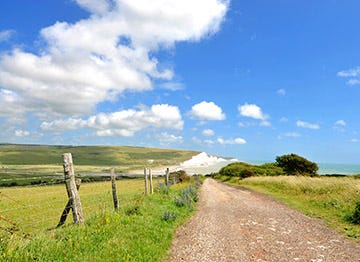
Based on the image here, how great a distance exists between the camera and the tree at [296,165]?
72.2m

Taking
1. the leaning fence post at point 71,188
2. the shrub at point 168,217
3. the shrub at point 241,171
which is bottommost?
the shrub at point 241,171

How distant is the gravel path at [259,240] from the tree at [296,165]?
194 ft

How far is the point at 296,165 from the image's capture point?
7481 cm

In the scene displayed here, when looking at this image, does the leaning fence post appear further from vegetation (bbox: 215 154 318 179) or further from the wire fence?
vegetation (bbox: 215 154 318 179)

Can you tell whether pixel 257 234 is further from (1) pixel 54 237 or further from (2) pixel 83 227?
(1) pixel 54 237

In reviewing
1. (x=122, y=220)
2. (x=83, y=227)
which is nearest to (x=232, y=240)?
(x=122, y=220)

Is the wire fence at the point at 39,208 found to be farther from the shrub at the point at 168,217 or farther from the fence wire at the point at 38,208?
the shrub at the point at 168,217

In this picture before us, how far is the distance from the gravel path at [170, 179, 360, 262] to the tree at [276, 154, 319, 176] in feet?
194

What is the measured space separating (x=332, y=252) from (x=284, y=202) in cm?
1426

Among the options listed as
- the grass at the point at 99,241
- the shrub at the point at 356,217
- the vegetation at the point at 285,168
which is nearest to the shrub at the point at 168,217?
the grass at the point at 99,241

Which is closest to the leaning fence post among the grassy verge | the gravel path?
the gravel path

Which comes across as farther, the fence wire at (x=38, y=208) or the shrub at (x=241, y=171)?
the shrub at (x=241, y=171)

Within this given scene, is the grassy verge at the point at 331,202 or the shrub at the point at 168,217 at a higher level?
the shrub at the point at 168,217

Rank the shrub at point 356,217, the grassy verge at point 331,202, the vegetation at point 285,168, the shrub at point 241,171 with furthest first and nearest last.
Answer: the vegetation at point 285,168, the shrub at point 241,171, the shrub at point 356,217, the grassy verge at point 331,202
